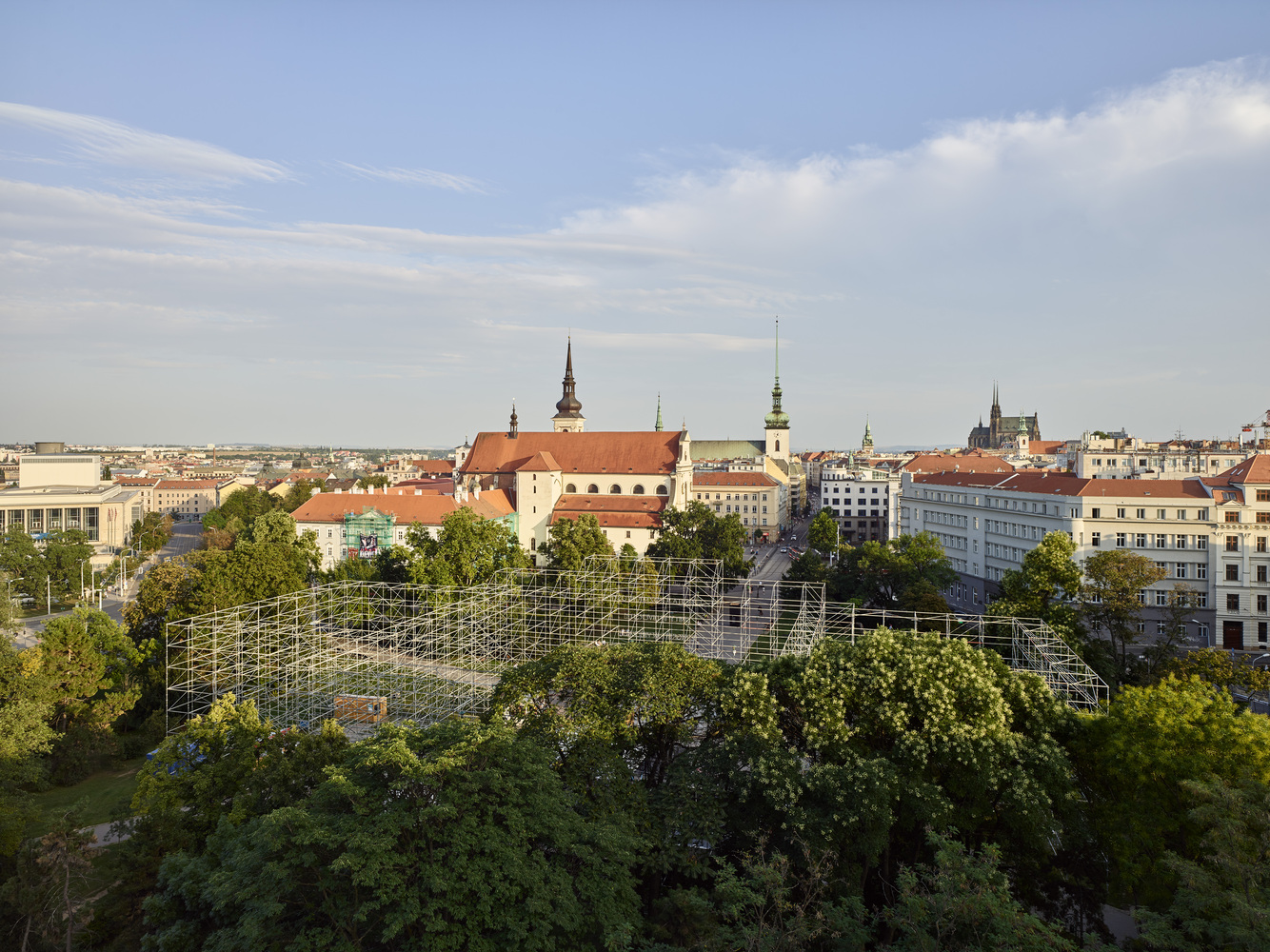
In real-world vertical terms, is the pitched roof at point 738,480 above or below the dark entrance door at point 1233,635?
above

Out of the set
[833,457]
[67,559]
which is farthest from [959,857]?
[833,457]

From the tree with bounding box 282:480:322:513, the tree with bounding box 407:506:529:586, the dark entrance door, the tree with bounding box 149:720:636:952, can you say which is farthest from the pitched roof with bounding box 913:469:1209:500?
the tree with bounding box 282:480:322:513

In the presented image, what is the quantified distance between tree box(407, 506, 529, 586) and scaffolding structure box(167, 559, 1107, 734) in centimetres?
83

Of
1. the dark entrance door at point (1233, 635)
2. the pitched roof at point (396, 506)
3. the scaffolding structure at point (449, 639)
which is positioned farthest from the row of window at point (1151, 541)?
the pitched roof at point (396, 506)

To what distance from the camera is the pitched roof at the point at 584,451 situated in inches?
2549

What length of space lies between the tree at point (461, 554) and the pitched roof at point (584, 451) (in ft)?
77.2

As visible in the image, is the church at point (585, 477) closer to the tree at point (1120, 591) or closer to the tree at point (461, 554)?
the tree at point (461, 554)

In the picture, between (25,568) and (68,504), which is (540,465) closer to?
(25,568)

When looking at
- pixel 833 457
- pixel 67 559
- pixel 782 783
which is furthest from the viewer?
pixel 833 457

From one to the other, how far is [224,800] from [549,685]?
7.19m

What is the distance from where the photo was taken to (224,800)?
16781 millimetres

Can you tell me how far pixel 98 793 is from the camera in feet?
74.2

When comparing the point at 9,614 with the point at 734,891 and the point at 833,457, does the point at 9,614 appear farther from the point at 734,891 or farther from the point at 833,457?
the point at 833,457

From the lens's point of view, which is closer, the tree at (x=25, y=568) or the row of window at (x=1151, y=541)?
the row of window at (x=1151, y=541)
